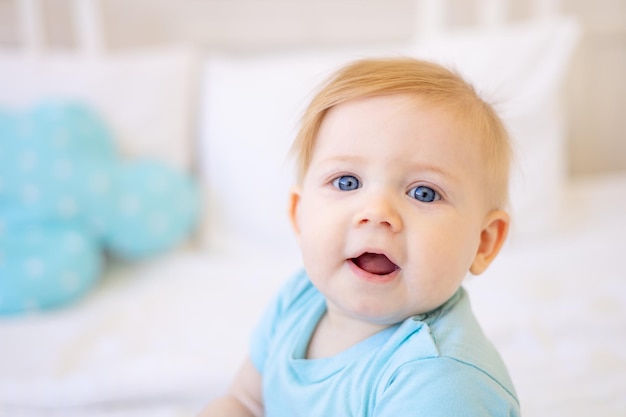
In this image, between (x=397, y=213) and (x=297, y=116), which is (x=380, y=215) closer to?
(x=397, y=213)

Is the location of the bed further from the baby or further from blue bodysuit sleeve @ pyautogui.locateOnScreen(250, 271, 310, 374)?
the baby

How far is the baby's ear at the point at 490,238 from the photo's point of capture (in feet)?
1.99

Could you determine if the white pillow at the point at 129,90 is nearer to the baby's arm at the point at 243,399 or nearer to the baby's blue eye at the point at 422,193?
the baby's arm at the point at 243,399

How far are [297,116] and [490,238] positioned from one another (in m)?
0.75

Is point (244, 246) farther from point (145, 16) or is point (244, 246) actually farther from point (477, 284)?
point (145, 16)

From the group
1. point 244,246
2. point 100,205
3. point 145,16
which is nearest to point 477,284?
point 244,246

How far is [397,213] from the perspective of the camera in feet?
1.73

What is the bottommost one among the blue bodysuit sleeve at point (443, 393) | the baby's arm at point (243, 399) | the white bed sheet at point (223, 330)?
the white bed sheet at point (223, 330)

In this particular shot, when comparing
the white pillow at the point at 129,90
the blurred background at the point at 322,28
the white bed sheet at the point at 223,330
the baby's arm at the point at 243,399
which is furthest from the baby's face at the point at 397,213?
the blurred background at the point at 322,28

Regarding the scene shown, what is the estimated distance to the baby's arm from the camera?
2.32ft

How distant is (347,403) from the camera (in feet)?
1.84

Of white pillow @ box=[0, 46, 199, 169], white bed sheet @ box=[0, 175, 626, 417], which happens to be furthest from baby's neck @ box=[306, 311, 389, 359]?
white pillow @ box=[0, 46, 199, 169]

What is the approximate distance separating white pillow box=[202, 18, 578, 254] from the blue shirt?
2.24 ft

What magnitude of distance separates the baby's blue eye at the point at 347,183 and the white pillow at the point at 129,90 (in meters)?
0.91
